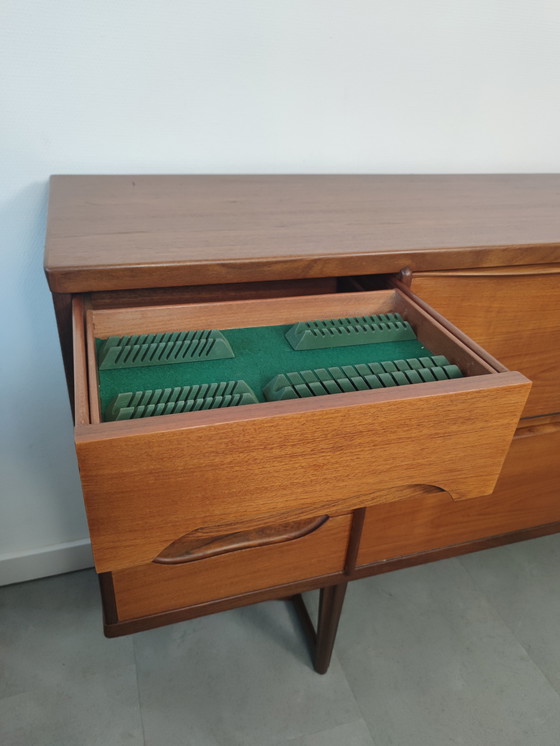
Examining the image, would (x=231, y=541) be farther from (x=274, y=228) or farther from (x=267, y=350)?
(x=274, y=228)

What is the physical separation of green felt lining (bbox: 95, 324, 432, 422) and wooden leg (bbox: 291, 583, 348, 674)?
15.1 inches

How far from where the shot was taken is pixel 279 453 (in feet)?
1.59

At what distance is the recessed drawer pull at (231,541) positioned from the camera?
62 cm

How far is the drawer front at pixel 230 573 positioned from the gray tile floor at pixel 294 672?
0.41 m

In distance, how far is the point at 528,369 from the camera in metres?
0.87

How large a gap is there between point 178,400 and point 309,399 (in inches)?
5.0

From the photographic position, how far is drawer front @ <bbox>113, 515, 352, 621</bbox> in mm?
643

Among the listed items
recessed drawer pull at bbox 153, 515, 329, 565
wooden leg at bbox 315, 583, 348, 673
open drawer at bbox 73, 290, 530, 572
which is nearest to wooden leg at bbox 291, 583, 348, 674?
wooden leg at bbox 315, 583, 348, 673

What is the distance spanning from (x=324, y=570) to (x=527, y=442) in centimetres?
42

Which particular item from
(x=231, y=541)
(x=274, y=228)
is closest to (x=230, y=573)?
(x=231, y=541)
